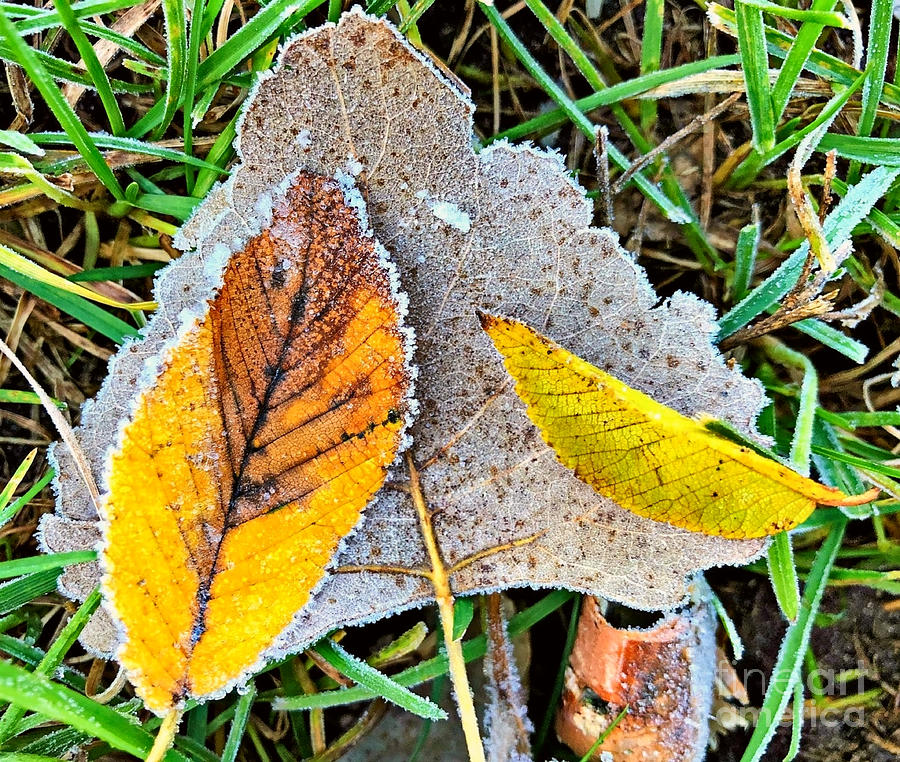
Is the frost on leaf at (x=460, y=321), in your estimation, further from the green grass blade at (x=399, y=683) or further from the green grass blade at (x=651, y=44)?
the green grass blade at (x=651, y=44)

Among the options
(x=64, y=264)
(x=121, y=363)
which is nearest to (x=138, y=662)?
(x=121, y=363)

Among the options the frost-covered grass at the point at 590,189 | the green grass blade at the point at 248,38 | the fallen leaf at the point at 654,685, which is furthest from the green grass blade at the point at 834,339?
the green grass blade at the point at 248,38

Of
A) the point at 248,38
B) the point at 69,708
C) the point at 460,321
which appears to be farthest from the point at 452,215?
the point at 69,708

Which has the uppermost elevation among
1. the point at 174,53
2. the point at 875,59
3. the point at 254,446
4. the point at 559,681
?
the point at 174,53

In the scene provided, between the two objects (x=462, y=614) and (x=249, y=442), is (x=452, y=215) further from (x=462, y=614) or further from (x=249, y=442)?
(x=462, y=614)

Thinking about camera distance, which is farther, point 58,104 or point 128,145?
point 128,145

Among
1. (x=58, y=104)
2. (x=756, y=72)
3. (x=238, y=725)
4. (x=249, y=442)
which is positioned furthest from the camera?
(x=238, y=725)
